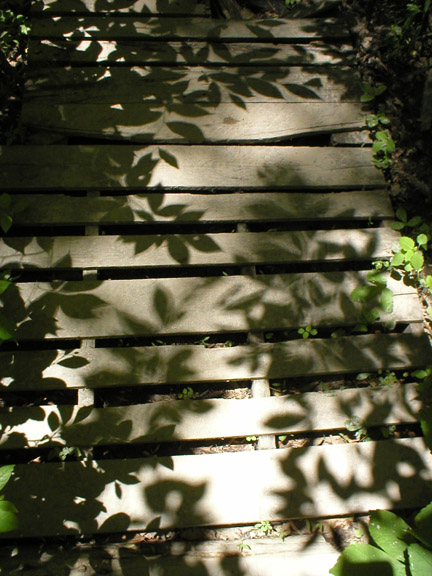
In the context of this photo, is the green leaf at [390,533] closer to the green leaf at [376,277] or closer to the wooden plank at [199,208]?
the green leaf at [376,277]

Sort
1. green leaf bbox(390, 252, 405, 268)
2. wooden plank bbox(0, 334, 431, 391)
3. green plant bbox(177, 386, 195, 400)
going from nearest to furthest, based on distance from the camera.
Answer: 1. wooden plank bbox(0, 334, 431, 391)
2. green plant bbox(177, 386, 195, 400)
3. green leaf bbox(390, 252, 405, 268)

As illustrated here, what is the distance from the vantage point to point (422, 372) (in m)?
2.17

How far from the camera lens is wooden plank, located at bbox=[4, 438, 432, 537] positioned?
1808 millimetres

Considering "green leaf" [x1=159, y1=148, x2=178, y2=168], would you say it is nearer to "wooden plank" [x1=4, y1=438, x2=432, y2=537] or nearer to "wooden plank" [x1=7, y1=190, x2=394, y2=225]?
"wooden plank" [x1=7, y1=190, x2=394, y2=225]

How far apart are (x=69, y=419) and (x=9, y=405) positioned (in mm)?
404

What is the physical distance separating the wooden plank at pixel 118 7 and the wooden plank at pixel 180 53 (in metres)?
0.30

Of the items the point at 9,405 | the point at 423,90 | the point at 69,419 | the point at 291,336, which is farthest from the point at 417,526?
the point at 423,90

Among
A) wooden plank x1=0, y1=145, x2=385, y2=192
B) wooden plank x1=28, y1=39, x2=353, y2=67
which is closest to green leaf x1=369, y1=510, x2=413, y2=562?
wooden plank x1=0, y1=145, x2=385, y2=192

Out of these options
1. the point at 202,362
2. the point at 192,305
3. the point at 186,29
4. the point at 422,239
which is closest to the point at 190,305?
the point at 192,305

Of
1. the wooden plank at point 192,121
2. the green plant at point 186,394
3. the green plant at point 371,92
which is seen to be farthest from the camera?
the green plant at point 371,92

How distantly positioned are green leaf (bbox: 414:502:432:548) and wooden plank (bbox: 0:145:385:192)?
5.72ft

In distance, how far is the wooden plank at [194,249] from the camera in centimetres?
222

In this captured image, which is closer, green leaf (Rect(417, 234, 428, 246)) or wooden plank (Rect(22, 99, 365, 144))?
green leaf (Rect(417, 234, 428, 246))

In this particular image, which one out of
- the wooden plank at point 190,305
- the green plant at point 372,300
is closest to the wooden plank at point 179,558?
the wooden plank at point 190,305
